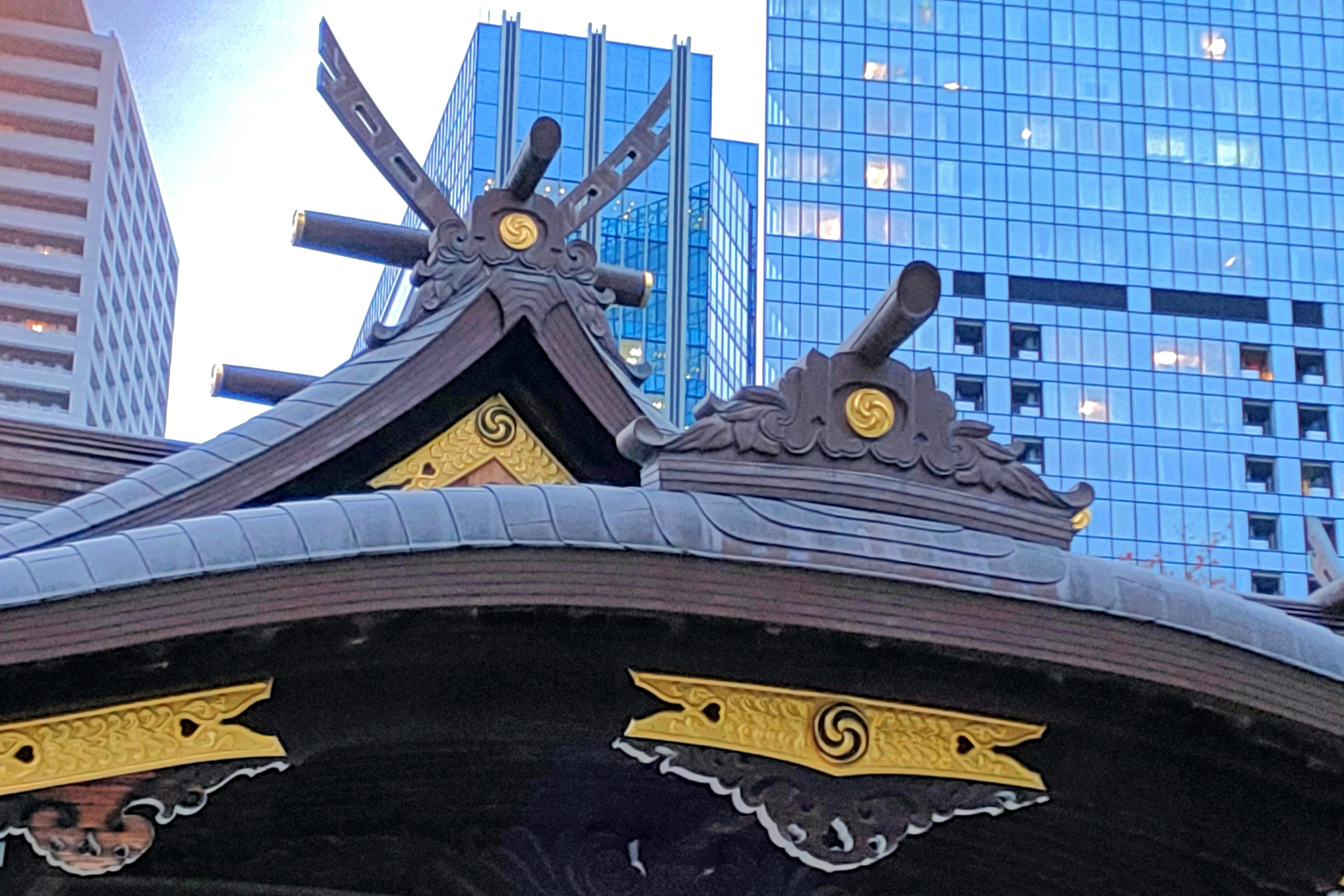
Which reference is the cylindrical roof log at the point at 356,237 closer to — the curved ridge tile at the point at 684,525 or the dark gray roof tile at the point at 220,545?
the curved ridge tile at the point at 684,525

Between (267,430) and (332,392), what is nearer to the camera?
(267,430)

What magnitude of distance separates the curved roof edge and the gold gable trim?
3.76 meters

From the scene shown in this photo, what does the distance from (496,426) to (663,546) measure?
4.20 metres

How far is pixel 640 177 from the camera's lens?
3314 inches

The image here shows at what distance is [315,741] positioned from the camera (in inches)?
238

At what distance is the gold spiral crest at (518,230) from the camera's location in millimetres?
10078

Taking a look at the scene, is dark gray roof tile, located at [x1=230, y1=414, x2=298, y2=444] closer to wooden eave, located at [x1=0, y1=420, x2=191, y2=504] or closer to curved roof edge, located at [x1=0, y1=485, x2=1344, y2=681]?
wooden eave, located at [x1=0, y1=420, x2=191, y2=504]

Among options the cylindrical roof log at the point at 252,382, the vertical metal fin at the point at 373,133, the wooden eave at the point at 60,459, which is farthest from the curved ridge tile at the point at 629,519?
the cylindrical roof log at the point at 252,382

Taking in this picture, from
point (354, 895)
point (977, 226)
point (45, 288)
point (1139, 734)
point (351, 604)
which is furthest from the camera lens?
point (45, 288)

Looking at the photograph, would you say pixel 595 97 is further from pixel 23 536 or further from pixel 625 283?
pixel 23 536

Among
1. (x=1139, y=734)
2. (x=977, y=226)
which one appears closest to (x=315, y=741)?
(x=1139, y=734)

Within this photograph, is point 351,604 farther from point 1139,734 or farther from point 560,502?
point 1139,734

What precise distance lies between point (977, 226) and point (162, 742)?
7063cm

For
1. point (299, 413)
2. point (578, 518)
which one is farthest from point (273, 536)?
point (299, 413)
